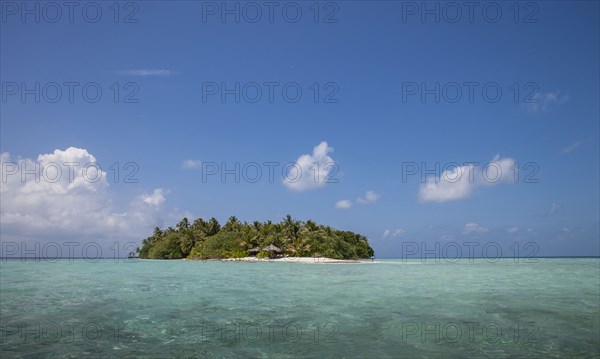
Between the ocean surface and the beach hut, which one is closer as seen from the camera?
the ocean surface

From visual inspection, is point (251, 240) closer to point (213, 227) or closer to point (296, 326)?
point (213, 227)

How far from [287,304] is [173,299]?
6.25m

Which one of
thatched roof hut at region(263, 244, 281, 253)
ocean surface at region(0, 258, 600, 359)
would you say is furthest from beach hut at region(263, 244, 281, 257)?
ocean surface at region(0, 258, 600, 359)

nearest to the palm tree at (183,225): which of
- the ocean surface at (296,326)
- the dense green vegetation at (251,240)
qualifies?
the dense green vegetation at (251,240)

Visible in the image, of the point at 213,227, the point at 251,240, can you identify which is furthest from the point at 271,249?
the point at 213,227

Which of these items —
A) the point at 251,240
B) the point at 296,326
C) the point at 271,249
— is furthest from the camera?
the point at 251,240

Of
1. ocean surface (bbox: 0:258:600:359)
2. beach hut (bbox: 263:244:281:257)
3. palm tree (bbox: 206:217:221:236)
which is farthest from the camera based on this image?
palm tree (bbox: 206:217:221:236)

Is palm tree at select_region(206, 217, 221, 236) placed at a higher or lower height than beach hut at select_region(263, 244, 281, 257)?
higher

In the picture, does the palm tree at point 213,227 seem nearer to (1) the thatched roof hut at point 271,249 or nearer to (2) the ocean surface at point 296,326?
(1) the thatched roof hut at point 271,249

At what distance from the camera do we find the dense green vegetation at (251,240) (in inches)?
3666

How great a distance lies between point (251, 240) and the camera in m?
97.2

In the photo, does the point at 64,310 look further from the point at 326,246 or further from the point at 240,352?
the point at 326,246

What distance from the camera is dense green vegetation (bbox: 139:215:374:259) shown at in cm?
9312

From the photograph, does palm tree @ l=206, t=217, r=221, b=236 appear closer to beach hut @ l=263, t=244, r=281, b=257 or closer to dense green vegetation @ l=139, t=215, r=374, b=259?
dense green vegetation @ l=139, t=215, r=374, b=259
